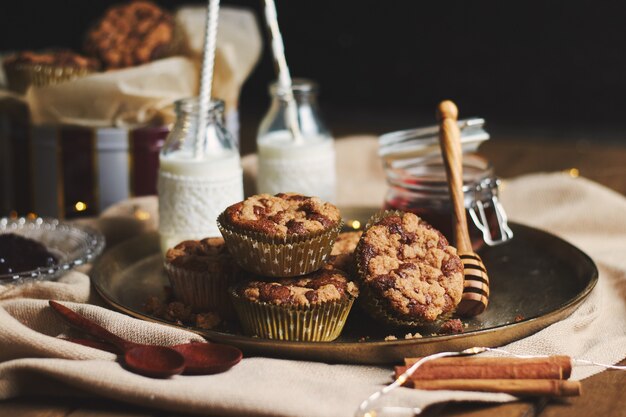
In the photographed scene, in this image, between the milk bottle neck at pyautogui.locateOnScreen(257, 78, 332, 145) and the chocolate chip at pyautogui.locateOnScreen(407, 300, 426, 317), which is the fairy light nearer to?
the milk bottle neck at pyautogui.locateOnScreen(257, 78, 332, 145)

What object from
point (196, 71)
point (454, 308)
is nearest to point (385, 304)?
point (454, 308)

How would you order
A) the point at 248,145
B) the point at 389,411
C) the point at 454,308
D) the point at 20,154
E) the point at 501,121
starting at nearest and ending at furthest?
1. the point at 389,411
2. the point at 454,308
3. the point at 20,154
4. the point at 248,145
5. the point at 501,121

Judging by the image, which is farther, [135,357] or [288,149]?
[288,149]

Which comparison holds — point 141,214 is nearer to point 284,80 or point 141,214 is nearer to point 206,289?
point 284,80

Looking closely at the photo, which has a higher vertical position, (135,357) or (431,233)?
(431,233)

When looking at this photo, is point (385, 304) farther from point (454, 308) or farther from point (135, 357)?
point (135, 357)

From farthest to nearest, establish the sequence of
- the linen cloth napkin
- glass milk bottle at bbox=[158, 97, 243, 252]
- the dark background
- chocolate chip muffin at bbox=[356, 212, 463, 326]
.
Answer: the dark background < glass milk bottle at bbox=[158, 97, 243, 252] < chocolate chip muffin at bbox=[356, 212, 463, 326] < the linen cloth napkin

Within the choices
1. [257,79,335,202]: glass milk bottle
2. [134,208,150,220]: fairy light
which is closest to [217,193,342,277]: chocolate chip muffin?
[257,79,335,202]: glass milk bottle
